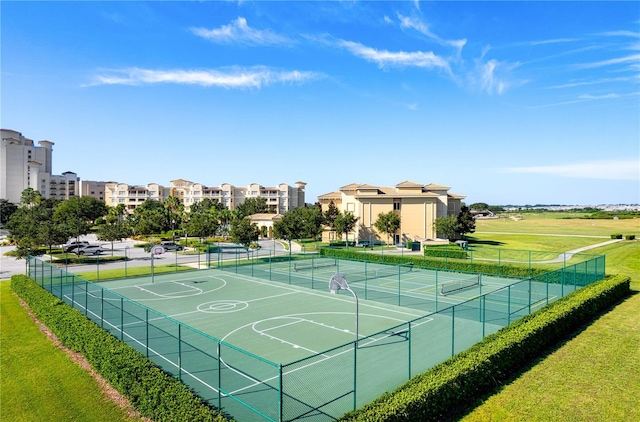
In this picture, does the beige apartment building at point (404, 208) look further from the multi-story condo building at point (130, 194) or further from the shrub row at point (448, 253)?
the multi-story condo building at point (130, 194)

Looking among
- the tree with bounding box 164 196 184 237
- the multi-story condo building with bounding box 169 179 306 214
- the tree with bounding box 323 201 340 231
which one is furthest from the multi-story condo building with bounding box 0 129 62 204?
the tree with bounding box 323 201 340 231

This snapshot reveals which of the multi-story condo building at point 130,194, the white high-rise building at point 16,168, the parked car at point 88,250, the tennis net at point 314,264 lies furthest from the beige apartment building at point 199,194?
the tennis net at point 314,264

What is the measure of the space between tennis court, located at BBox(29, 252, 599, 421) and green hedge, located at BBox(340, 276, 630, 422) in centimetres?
91

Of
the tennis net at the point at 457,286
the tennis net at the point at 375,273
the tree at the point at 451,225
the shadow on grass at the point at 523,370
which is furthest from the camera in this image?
the tree at the point at 451,225

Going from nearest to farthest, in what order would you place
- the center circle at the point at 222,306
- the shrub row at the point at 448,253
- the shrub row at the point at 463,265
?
the center circle at the point at 222,306
the shrub row at the point at 463,265
the shrub row at the point at 448,253

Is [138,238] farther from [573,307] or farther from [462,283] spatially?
[573,307]

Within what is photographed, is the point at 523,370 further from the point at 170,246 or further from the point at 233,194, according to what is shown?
the point at 233,194

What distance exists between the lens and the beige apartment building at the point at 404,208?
59781mm

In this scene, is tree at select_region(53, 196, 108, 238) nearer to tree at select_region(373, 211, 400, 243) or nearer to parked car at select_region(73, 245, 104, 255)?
parked car at select_region(73, 245, 104, 255)

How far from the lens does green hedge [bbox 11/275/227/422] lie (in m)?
9.28

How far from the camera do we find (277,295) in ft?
84.1

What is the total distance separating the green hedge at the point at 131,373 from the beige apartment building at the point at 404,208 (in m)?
46.7

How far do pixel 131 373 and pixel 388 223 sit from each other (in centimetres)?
4882

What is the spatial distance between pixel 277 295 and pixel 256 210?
7993cm
